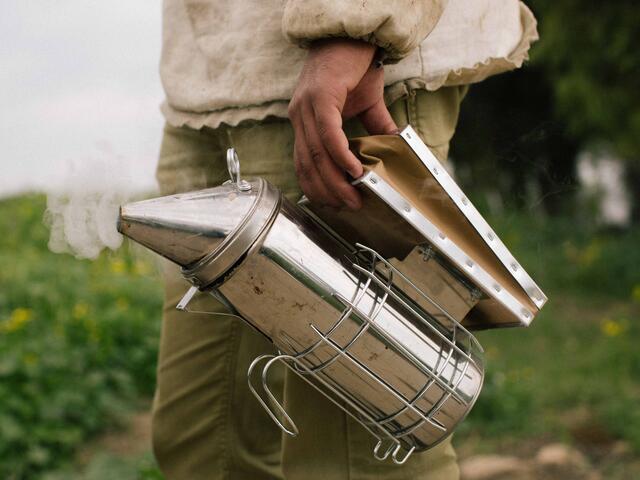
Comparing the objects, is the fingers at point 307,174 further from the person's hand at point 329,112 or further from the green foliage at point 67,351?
the green foliage at point 67,351

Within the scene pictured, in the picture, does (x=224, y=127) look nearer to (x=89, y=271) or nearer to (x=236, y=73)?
(x=236, y=73)

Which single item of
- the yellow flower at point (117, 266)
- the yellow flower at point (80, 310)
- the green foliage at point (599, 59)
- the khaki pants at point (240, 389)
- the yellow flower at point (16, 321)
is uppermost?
the khaki pants at point (240, 389)

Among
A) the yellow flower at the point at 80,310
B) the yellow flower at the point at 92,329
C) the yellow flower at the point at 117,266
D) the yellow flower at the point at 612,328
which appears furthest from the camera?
the yellow flower at the point at 117,266

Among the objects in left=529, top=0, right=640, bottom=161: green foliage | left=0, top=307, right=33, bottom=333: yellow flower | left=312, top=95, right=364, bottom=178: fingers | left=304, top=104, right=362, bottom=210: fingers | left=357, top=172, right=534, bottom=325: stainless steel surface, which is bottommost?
left=0, top=307, right=33, bottom=333: yellow flower

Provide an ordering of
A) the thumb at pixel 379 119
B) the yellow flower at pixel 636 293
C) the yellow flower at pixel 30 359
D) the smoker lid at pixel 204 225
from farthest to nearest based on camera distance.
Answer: the yellow flower at pixel 636 293 < the yellow flower at pixel 30 359 < the thumb at pixel 379 119 < the smoker lid at pixel 204 225

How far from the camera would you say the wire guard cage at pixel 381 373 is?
4.55ft

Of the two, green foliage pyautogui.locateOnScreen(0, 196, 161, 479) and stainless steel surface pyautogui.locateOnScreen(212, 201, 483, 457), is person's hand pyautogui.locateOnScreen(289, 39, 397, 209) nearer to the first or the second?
stainless steel surface pyautogui.locateOnScreen(212, 201, 483, 457)

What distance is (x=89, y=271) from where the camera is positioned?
4355 mm

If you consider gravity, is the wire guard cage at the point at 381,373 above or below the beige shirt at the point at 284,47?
below

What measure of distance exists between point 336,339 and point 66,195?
0.56 m

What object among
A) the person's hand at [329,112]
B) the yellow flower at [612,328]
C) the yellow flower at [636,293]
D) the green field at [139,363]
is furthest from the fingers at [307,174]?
the yellow flower at [636,293]

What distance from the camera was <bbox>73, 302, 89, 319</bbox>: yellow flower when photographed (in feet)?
11.3

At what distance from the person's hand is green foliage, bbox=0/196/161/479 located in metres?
1.12

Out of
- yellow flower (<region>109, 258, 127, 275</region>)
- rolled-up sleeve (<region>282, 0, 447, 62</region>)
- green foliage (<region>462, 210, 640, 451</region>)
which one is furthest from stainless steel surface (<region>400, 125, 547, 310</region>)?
yellow flower (<region>109, 258, 127, 275</region>)
